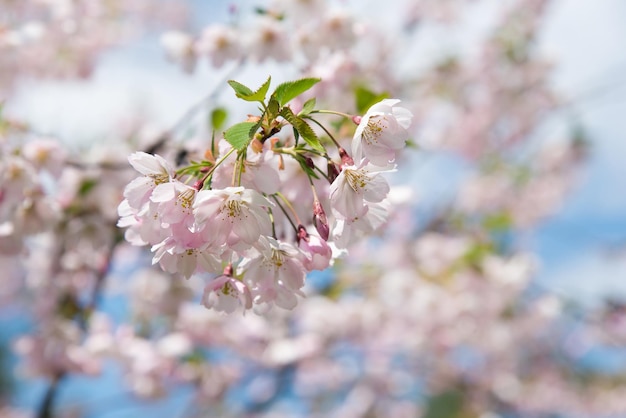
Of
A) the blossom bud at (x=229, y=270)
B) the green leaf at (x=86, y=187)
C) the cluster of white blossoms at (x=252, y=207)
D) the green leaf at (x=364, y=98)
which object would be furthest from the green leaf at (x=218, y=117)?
the green leaf at (x=86, y=187)

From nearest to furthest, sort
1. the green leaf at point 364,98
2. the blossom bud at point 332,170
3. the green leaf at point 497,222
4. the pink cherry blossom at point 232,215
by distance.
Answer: the pink cherry blossom at point 232,215
the blossom bud at point 332,170
the green leaf at point 364,98
the green leaf at point 497,222

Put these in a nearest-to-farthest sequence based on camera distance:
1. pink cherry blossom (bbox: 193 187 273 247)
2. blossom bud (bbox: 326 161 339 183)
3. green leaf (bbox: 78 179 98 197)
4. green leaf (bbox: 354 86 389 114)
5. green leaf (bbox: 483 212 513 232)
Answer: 1. pink cherry blossom (bbox: 193 187 273 247)
2. blossom bud (bbox: 326 161 339 183)
3. green leaf (bbox: 354 86 389 114)
4. green leaf (bbox: 78 179 98 197)
5. green leaf (bbox: 483 212 513 232)

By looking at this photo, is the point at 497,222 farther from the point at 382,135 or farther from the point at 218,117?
the point at 382,135

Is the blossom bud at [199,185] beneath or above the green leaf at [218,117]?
beneath

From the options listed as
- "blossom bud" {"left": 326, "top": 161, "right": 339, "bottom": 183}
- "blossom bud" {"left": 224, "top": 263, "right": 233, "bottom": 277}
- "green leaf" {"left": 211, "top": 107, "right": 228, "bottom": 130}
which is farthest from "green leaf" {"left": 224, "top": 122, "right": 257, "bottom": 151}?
"green leaf" {"left": 211, "top": 107, "right": 228, "bottom": 130}

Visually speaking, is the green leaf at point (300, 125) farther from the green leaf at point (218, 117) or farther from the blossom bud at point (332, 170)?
the green leaf at point (218, 117)

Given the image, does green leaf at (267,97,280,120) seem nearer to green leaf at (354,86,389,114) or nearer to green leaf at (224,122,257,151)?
green leaf at (224,122,257,151)
